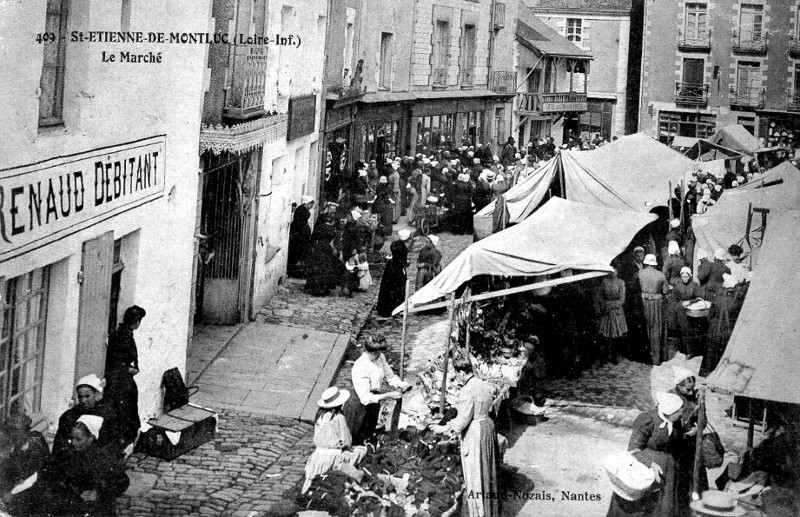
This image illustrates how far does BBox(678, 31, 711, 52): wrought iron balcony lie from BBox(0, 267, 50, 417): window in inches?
585

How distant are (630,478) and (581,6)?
133 ft

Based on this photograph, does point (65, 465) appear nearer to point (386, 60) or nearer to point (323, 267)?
point (323, 267)

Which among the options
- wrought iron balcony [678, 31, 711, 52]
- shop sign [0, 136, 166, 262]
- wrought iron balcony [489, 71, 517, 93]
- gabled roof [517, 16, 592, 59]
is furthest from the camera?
gabled roof [517, 16, 592, 59]

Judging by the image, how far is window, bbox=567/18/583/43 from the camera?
45.5 meters

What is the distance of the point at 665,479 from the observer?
25.4 ft

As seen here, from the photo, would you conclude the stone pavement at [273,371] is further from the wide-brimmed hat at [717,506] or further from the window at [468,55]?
the window at [468,55]

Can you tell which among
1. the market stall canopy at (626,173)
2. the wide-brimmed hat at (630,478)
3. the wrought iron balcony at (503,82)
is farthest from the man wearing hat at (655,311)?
the wrought iron balcony at (503,82)

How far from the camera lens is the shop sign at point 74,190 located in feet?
21.1

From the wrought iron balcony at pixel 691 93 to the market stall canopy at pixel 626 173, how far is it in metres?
1.87

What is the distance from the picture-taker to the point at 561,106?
139 feet

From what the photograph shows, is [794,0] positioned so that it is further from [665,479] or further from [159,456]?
[159,456]

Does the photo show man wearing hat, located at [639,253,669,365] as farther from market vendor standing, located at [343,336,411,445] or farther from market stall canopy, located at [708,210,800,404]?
market vendor standing, located at [343,336,411,445]

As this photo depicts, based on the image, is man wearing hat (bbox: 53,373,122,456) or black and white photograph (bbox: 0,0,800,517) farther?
black and white photograph (bbox: 0,0,800,517)

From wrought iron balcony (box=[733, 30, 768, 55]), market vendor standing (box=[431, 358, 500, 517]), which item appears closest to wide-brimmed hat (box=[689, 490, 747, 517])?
market vendor standing (box=[431, 358, 500, 517])
